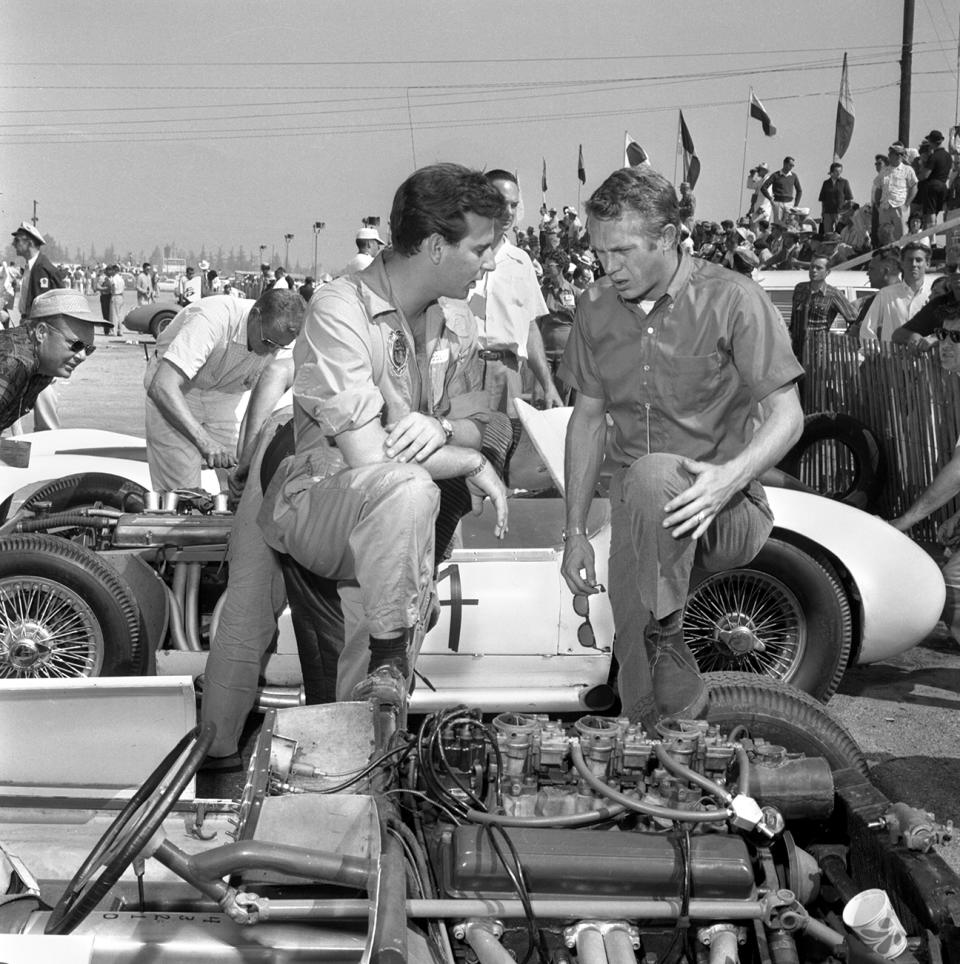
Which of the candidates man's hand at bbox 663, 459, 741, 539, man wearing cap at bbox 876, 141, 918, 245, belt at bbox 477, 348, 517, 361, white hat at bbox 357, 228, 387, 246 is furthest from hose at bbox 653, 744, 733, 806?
man wearing cap at bbox 876, 141, 918, 245

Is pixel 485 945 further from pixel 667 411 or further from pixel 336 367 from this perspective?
pixel 667 411

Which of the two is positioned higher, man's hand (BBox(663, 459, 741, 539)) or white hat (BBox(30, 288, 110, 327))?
white hat (BBox(30, 288, 110, 327))

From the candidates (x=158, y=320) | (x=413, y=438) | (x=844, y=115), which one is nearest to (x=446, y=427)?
(x=413, y=438)

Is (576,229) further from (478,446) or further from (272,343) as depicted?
(478,446)

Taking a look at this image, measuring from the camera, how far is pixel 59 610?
4750 mm

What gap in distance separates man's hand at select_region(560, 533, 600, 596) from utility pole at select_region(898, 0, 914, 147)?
23664mm

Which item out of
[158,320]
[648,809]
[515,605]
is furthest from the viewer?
[158,320]

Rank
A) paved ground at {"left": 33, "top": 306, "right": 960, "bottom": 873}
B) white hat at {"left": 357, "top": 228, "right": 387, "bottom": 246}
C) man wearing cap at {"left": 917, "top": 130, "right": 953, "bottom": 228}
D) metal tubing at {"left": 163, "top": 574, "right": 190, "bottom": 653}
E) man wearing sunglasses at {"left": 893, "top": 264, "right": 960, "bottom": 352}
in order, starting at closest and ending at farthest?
paved ground at {"left": 33, "top": 306, "right": 960, "bottom": 873}
metal tubing at {"left": 163, "top": 574, "right": 190, "bottom": 653}
man wearing sunglasses at {"left": 893, "top": 264, "right": 960, "bottom": 352}
white hat at {"left": 357, "top": 228, "right": 387, "bottom": 246}
man wearing cap at {"left": 917, "top": 130, "right": 953, "bottom": 228}

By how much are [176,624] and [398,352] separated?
1.81m

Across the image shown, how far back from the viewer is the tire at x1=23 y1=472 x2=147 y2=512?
18.6ft

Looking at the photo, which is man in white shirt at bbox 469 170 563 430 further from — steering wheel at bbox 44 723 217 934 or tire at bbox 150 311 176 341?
tire at bbox 150 311 176 341

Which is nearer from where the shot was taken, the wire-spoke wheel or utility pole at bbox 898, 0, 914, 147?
the wire-spoke wheel

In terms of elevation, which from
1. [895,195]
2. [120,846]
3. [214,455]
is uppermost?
[895,195]

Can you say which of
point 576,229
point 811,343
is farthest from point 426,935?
point 576,229
